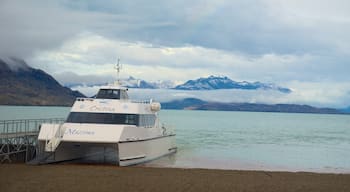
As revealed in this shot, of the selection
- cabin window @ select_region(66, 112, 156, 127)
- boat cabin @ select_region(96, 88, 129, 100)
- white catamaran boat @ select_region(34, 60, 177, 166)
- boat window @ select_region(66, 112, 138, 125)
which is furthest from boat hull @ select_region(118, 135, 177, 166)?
boat cabin @ select_region(96, 88, 129, 100)

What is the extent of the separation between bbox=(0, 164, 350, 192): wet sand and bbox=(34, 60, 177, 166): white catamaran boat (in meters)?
1.08

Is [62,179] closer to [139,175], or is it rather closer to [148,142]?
[139,175]

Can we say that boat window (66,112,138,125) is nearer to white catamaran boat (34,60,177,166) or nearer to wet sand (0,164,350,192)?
white catamaran boat (34,60,177,166)

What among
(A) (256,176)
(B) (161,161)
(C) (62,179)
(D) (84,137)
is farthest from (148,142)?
(C) (62,179)

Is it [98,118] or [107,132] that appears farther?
[98,118]

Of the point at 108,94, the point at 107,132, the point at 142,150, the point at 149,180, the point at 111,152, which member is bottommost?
the point at 149,180

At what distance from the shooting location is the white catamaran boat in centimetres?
1958

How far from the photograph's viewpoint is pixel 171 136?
29.2 metres

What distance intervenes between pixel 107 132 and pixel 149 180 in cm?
403

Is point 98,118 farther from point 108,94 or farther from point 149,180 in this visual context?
point 149,180

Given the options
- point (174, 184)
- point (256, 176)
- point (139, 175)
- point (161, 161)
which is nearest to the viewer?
point (174, 184)

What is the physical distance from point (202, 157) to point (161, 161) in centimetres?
530

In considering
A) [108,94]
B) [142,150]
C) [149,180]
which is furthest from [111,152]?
[149,180]

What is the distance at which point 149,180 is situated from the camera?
53.3ft
